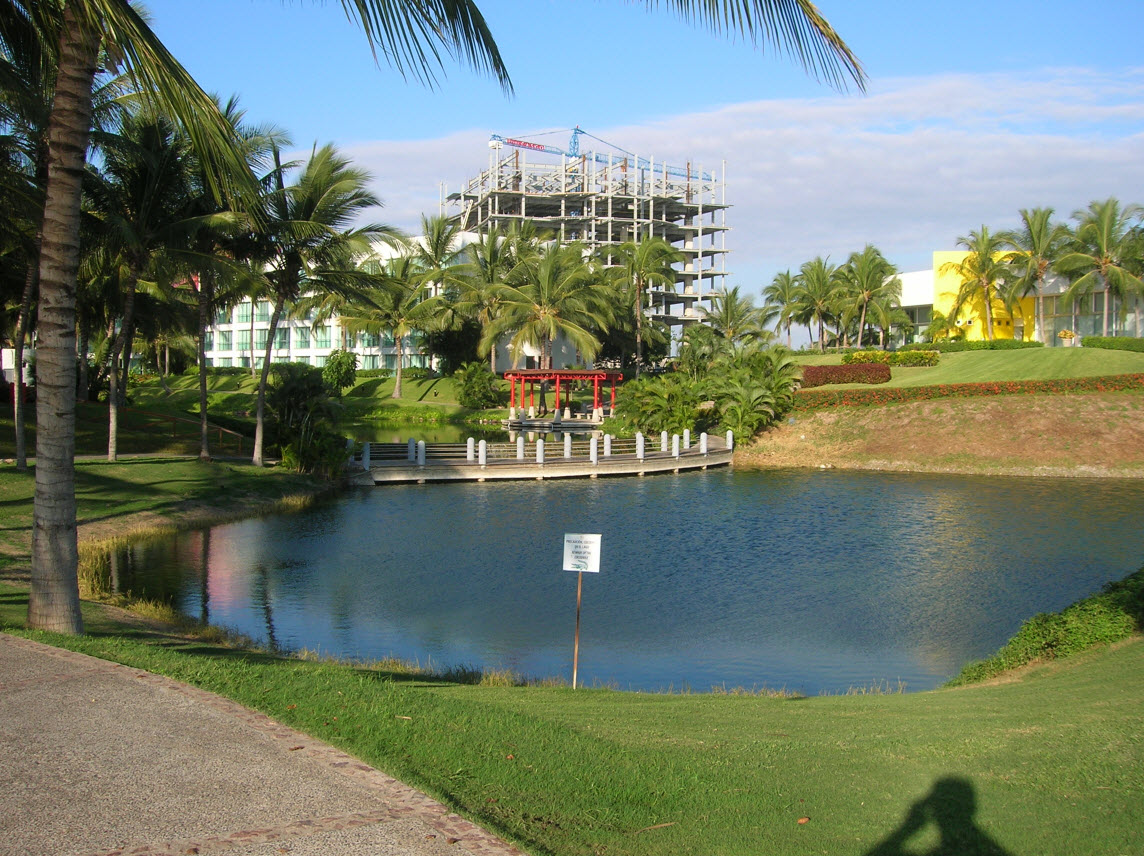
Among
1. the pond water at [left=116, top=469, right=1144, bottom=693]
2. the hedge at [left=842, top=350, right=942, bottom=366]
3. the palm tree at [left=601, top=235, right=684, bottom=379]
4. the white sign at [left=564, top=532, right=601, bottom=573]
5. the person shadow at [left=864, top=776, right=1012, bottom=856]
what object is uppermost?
the palm tree at [left=601, top=235, right=684, bottom=379]

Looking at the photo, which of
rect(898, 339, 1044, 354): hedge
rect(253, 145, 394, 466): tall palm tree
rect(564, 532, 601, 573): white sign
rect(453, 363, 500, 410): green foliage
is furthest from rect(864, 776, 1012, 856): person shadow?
rect(453, 363, 500, 410): green foliage

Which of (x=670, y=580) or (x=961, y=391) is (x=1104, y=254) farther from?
(x=670, y=580)

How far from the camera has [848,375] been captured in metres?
49.4

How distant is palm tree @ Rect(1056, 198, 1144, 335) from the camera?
53250 mm

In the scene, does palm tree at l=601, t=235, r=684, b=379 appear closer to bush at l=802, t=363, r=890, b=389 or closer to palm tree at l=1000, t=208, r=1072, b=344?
bush at l=802, t=363, r=890, b=389

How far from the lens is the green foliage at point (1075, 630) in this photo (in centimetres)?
992

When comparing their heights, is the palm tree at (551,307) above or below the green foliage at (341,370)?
above

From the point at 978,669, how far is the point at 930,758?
498 cm

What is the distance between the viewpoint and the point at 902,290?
227 ft

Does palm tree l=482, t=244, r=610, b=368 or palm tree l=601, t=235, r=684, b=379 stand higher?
palm tree l=601, t=235, r=684, b=379

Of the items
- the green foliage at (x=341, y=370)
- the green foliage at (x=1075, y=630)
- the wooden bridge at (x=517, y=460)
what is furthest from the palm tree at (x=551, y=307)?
the green foliage at (x=1075, y=630)

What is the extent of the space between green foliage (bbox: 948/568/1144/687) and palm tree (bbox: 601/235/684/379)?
51.0 meters

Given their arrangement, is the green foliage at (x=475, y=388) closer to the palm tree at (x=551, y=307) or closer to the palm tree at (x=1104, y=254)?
the palm tree at (x=551, y=307)

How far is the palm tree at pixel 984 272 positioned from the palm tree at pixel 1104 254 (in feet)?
15.2
